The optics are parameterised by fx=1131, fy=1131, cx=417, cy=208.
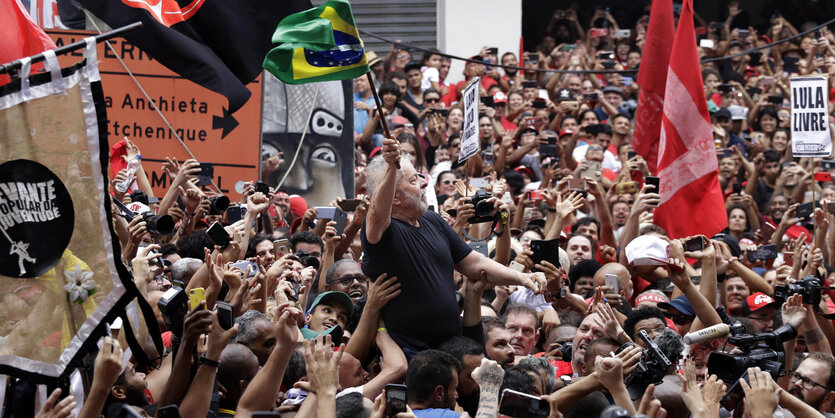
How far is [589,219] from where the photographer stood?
9344mm

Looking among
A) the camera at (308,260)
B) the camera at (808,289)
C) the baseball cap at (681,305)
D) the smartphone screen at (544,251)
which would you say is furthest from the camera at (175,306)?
the camera at (808,289)

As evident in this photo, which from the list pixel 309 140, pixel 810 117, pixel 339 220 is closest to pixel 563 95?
pixel 810 117

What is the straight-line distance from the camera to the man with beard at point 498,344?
603 centimetres

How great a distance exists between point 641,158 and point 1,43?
608cm

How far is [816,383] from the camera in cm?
600

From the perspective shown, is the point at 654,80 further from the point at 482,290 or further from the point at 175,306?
the point at 175,306

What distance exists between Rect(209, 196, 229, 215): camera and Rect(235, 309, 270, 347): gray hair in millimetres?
1999

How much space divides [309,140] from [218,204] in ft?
8.57

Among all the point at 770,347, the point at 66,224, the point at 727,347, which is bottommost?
the point at 727,347

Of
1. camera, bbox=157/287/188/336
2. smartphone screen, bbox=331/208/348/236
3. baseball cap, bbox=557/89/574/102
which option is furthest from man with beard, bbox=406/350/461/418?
baseball cap, bbox=557/89/574/102

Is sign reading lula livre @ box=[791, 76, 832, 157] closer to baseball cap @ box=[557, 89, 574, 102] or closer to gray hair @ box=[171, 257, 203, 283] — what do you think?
baseball cap @ box=[557, 89, 574, 102]

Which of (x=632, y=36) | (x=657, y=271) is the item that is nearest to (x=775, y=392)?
(x=657, y=271)

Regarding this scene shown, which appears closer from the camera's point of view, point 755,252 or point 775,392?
point 775,392

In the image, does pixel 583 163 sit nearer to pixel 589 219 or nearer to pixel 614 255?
pixel 589 219
